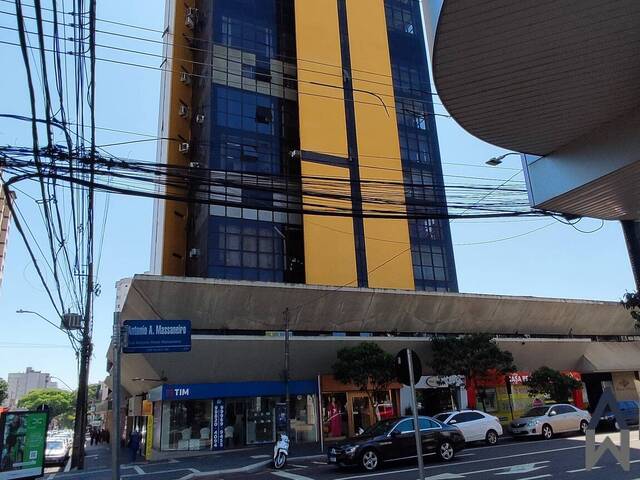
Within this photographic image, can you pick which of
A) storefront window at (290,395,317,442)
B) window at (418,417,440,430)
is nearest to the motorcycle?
window at (418,417,440,430)

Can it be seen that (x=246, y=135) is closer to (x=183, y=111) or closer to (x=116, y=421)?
(x=183, y=111)

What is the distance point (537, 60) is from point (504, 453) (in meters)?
15.5

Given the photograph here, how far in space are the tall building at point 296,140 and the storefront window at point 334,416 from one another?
32.7 ft

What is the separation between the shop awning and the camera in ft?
118

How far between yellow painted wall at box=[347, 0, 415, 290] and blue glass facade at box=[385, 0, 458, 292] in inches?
39.8

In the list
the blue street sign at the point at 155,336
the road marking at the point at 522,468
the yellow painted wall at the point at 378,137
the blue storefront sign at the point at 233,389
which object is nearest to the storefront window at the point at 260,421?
the blue storefront sign at the point at 233,389

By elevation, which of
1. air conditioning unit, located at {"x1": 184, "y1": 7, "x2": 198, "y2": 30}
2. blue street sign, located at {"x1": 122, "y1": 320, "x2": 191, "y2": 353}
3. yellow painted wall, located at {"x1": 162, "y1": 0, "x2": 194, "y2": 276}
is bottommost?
blue street sign, located at {"x1": 122, "y1": 320, "x2": 191, "y2": 353}

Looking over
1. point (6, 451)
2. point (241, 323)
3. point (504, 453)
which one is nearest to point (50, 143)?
point (6, 451)

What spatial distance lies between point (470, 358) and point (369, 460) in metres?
14.2

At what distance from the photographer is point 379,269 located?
131 ft

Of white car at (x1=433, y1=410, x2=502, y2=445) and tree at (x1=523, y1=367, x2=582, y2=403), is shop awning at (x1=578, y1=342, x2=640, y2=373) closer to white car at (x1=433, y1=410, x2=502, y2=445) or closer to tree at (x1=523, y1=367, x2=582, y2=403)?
tree at (x1=523, y1=367, x2=582, y2=403)

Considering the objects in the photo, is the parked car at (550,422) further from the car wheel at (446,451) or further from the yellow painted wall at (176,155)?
the yellow painted wall at (176,155)

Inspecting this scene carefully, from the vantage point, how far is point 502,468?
13.4m

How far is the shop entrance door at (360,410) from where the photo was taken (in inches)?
1153
